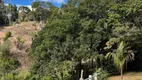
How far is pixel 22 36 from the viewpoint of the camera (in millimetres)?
31266

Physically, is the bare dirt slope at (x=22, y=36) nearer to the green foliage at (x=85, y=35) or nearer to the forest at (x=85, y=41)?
the forest at (x=85, y=41)

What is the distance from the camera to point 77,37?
67.7 feet

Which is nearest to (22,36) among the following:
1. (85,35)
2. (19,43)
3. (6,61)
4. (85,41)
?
(19,43)

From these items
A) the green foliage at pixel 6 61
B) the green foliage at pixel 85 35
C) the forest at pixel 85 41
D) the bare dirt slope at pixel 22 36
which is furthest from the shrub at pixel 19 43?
the green foliage at pixel 85 35

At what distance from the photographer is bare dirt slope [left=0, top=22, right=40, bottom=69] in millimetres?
26281

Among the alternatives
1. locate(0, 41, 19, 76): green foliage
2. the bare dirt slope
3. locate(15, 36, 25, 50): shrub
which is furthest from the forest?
locate(15, 36, 25, 50): shrub

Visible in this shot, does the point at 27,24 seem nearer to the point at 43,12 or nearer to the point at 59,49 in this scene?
the point at 43,12

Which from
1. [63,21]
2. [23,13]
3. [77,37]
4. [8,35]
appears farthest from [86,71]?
[23,13]

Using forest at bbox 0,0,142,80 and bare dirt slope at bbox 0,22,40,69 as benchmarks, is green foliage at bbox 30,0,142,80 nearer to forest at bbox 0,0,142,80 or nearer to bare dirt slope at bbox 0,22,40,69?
forest at bbox 0,0,142,80

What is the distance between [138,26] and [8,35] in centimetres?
1534

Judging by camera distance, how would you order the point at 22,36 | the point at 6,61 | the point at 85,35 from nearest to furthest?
the point at 85,35 → the point at 6,61 → the point at 22,36

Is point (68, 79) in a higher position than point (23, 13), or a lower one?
lower

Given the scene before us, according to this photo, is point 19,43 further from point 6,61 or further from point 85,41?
point 85,41

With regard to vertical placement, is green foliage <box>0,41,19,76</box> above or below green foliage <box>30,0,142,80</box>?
below
